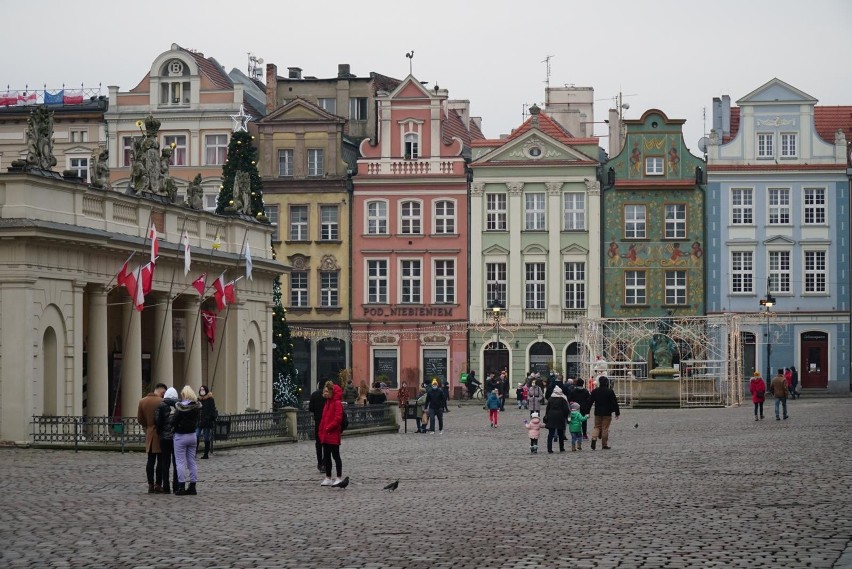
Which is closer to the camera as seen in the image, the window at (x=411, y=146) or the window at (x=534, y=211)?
the window at (x=534, y=211)

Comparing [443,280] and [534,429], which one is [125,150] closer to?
[443,280]

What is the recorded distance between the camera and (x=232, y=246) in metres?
53.2

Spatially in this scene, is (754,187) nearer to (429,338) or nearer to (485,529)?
(429,338)

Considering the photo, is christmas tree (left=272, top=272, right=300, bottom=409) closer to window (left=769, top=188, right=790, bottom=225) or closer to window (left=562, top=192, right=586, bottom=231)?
window (left=562, top=192, right=586, bottom=231)

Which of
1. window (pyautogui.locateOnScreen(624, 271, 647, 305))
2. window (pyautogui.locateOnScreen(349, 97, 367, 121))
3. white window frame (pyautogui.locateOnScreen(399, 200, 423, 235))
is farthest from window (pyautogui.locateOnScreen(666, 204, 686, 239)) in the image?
window (pyautogui.locateOnScreen(349, 97, 367, 121))

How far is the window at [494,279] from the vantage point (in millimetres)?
78750

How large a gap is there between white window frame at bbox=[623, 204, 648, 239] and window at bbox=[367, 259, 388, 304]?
11.4 m

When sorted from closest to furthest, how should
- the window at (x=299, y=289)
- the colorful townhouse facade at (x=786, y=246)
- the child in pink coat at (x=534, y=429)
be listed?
the child in pink coat at (x=534, y=429)
the colorful townhouse facade at (x=786, y=246)
the window at (x=299, y=289)

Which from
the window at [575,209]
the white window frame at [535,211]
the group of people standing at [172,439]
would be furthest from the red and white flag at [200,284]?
the window at [575,209]

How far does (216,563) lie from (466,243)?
208 ft

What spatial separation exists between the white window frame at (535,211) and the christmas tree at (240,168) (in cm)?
2062

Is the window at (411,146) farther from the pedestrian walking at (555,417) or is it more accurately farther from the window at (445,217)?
the pedestrian walking at (555,417)

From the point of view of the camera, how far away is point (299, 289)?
79.9 m

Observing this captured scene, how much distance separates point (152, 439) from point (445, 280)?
178 ft
